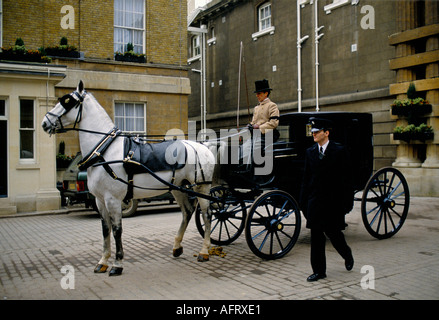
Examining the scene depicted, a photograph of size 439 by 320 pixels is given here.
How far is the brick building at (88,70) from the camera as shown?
42.8 ft

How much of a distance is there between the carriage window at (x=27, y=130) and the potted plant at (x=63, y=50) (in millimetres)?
2868

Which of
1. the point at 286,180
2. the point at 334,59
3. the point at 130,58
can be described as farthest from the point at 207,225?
the point at 334,59

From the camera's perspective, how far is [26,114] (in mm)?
13461

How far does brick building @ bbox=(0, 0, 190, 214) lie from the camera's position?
13039mm

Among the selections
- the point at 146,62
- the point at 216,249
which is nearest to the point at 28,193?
the point at 146,62

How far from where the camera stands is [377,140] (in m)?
16.3

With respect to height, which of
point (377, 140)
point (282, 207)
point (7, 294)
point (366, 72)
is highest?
point (366, 72)

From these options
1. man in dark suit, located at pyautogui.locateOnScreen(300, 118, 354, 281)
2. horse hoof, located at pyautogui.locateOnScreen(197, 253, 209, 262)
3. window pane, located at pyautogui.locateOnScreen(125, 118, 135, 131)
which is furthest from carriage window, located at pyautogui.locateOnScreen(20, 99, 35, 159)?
man in dark suit, located at pyautogui.locateOnScreen(300, 118, 354, 281)

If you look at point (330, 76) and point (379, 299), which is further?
point (330, 76)

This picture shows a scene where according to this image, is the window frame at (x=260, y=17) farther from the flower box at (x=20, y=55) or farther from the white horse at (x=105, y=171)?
the white horse at (x=105, y=171)

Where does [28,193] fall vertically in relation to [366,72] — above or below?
below

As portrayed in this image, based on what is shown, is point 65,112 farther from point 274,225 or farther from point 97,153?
point 274,225
